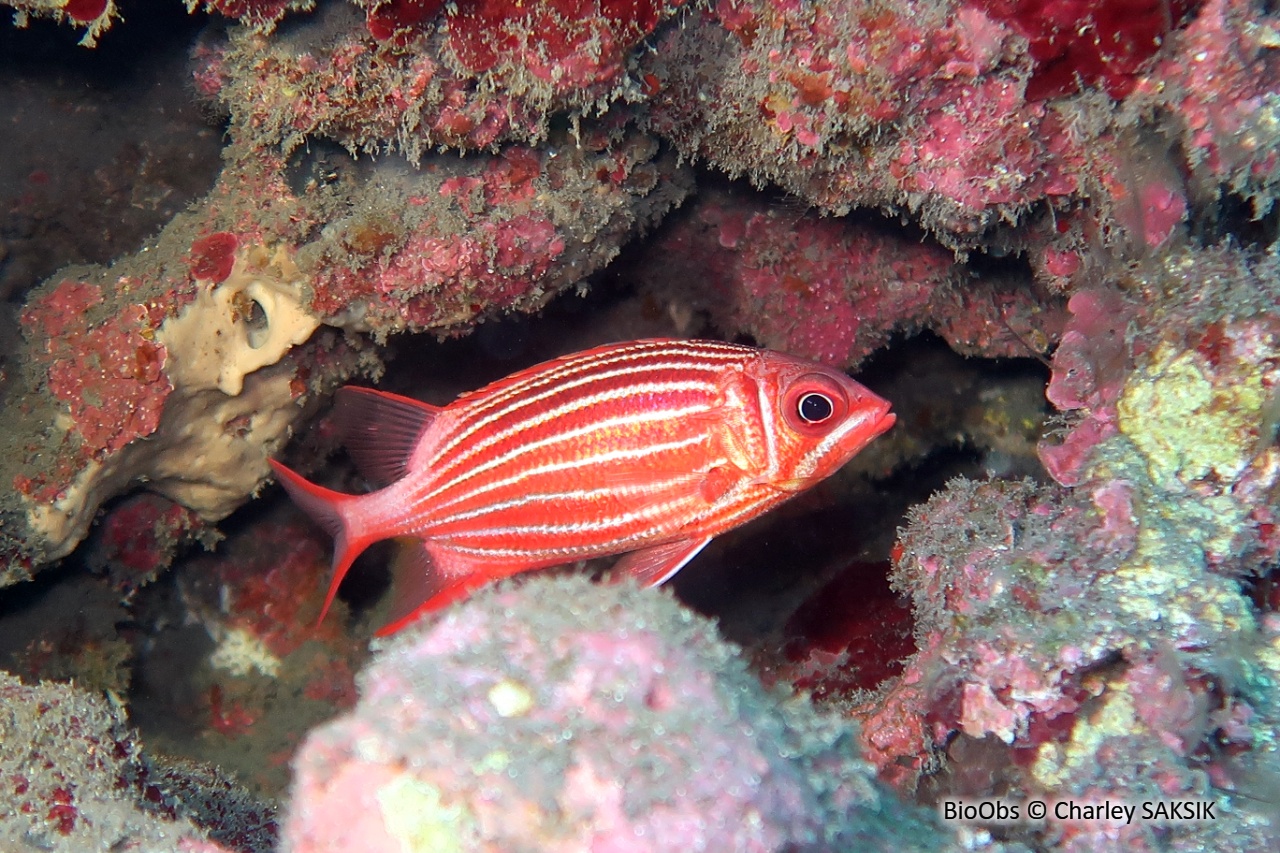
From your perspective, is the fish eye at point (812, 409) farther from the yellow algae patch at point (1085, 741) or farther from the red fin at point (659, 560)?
the yellow algae patch at point (1085, 741)

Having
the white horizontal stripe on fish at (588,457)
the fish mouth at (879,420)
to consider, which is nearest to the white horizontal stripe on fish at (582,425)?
the white horizontal stripe on fish at (588,457)

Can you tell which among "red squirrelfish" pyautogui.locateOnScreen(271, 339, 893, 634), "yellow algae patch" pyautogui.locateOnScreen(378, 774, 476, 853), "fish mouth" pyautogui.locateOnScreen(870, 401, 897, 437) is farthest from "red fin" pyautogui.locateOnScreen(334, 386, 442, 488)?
"yellow algae patch" pyautogui.locateOnScreen(378, 774, 476, 853)

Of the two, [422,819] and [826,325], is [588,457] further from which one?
[826,325]

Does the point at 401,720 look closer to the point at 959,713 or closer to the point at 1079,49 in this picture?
the point at 959,713

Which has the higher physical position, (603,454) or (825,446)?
(825,446)

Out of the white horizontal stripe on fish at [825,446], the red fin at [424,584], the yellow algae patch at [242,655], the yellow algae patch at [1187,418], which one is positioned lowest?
the yellow algae patch at [242,655]

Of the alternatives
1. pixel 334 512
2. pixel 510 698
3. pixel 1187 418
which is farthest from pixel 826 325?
pixel 510 698
